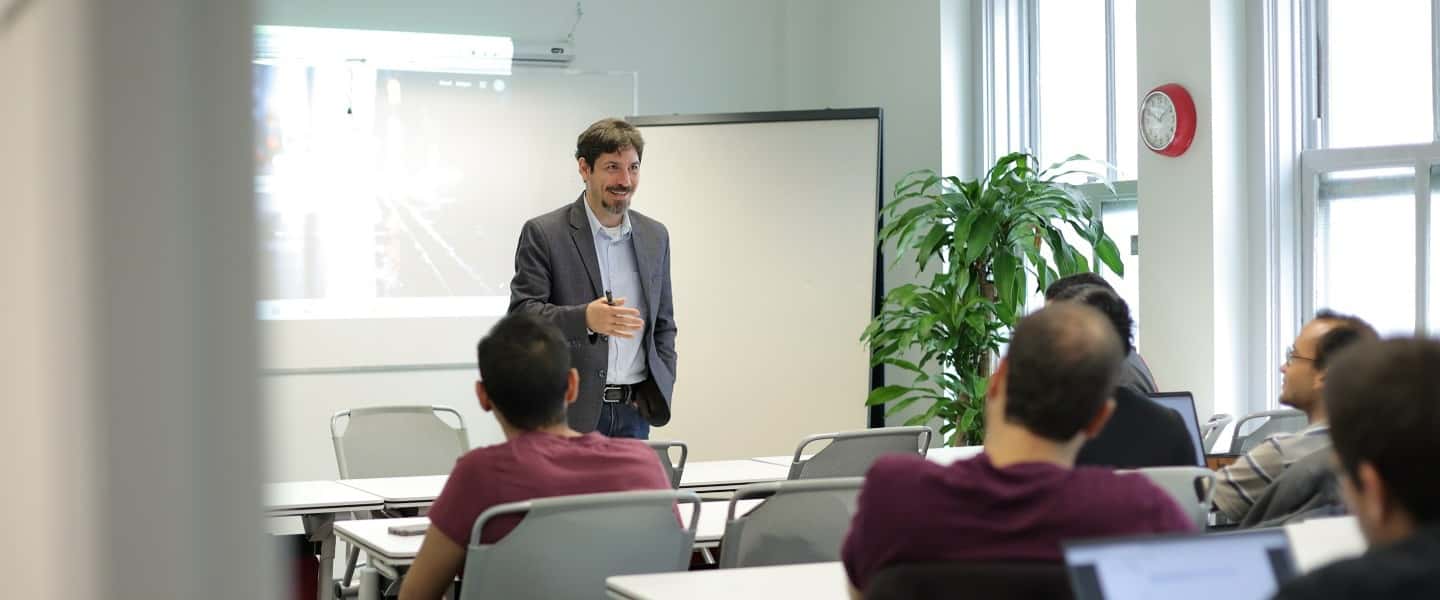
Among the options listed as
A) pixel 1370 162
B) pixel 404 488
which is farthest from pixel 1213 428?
pixel 404 488

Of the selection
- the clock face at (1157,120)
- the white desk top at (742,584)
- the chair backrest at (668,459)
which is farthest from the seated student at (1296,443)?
the clock face at (1157,120)

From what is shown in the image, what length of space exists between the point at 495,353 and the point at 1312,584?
5.69 ft

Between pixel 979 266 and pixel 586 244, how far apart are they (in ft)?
7.53

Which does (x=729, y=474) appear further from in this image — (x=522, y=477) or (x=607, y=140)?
(x=522, y=477)

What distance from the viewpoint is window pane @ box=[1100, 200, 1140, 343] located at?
6.37m

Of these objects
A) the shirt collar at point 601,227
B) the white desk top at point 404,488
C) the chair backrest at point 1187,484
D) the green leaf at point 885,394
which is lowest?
the white desk top at point 404,488

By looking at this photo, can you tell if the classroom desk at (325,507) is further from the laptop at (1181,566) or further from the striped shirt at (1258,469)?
the laptop at (1181,566)

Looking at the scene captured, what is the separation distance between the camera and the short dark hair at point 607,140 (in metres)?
4.30

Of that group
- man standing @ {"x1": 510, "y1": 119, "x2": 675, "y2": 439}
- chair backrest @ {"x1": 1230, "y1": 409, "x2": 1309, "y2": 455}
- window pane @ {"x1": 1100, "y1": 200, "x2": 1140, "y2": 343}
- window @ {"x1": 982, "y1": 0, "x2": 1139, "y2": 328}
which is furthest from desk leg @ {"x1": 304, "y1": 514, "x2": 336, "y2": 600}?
window pane @ {"x1": 1100, "y1": 200, "x2": 1140, "y2": 343}

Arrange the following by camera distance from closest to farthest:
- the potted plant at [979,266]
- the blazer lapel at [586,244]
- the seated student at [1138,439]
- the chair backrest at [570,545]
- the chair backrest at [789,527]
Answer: the chair backrest at [570,545] → the chair backrest at [789,527] → the seated student at [1138,439] → the blazer lapel at [586,244] → the potted plant at [979,266]

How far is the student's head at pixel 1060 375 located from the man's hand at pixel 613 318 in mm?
2168

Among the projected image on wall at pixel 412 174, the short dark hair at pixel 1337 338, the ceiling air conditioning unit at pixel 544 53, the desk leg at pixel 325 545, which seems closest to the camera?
the short dark hair at pixel 1337 338

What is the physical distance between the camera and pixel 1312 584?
1.39m

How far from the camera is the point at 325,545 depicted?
12.8 feet
